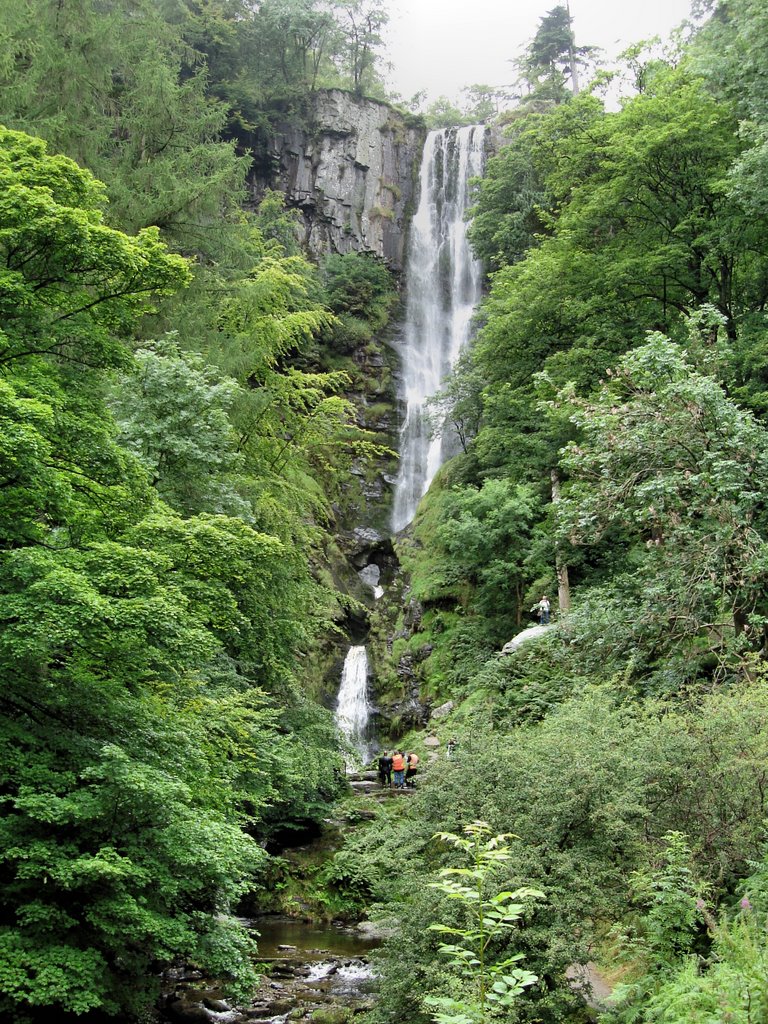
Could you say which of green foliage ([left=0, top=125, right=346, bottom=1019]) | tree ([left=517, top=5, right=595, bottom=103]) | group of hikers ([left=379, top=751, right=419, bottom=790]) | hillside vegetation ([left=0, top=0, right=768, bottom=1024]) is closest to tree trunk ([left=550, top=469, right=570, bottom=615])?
hillside vegetation ([left=0, top=0, right=768, bottom=1024])

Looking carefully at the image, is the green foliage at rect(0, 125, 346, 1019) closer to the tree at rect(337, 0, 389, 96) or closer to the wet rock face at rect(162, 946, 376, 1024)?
the wet rock face at rect(162, 946, 376, 1024)

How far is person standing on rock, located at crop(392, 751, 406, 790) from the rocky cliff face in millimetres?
27992

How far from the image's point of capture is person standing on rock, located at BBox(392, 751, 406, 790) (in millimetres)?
17641

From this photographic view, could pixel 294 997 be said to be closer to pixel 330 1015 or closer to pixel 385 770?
pixel 330 1015

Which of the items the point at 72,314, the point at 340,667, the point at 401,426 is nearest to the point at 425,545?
the point at 340,667

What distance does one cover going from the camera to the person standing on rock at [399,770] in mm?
17641

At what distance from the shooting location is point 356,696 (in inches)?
935

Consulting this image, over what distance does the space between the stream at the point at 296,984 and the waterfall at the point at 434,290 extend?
21482 millimetres

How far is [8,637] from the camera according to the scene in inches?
209

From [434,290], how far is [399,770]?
1034 inches

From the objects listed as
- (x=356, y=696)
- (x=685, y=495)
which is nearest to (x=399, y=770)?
(x=356, y=696)

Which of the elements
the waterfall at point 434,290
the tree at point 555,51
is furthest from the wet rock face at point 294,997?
the tree at point 555,51

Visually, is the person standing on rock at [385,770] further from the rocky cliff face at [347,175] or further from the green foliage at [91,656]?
the rocky cliff face at [347,175]

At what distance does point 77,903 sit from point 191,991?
14.0 ft
